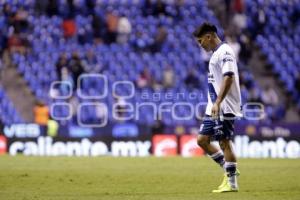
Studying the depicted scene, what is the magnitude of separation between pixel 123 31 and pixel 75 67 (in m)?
3.03

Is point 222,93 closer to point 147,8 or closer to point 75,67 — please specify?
point 75,67

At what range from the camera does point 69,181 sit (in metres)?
13.0

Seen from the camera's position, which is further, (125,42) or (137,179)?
(125,42)

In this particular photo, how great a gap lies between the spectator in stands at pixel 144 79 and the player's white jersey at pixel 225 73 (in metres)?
13.3

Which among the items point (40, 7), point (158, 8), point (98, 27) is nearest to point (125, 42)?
point (98, 27)

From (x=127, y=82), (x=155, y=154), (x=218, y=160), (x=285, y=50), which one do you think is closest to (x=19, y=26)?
(x=127, y=82)

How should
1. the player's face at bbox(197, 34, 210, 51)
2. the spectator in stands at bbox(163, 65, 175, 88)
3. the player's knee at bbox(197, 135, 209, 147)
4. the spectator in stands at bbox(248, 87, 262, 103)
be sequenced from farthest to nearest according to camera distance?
the spectator in stands at bbox(163, 65, 175, 88) → the spectator in stands at bbox(248, 87, 262, 103) → the player's knee at bbox(197, 135, 209, 147) → the player's face at bbox(197, 34, 210, 51)

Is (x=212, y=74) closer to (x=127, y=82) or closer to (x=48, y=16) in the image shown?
(x=127, y=82)

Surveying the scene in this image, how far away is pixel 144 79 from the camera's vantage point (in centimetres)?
2434

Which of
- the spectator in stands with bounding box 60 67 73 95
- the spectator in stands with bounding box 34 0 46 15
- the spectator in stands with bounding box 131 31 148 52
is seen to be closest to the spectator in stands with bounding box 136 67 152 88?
the spectator in stands with bounding box 131 31 148 52

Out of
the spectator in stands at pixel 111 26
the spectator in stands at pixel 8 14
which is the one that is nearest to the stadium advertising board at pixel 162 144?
the spectator in stands at pixel 111 26

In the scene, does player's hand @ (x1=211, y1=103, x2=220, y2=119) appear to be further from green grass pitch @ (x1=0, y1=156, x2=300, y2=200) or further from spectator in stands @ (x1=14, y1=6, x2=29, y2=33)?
spectator in stands @ (x1=14, y1=6, x2=29, y2=33)

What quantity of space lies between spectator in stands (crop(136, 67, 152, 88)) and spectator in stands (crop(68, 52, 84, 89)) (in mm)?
1902

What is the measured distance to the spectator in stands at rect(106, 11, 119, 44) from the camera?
26.7 m
